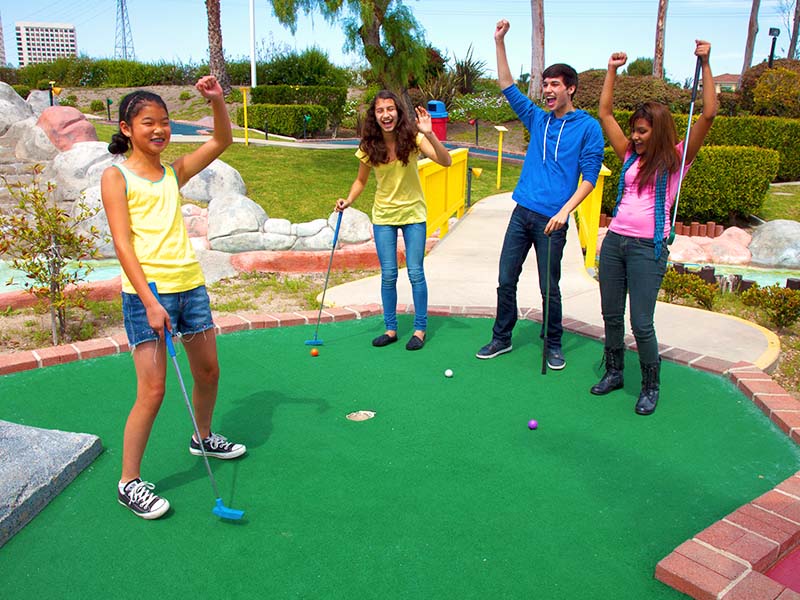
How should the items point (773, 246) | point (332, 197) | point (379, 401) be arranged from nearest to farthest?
point (379, 401)
point (332, 197)
point (773, 246)

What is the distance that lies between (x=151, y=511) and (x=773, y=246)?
11.3 m

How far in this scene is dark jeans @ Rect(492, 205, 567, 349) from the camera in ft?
13.0

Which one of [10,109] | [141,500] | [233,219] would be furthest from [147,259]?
[10,109]

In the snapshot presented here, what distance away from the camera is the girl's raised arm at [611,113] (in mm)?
3422

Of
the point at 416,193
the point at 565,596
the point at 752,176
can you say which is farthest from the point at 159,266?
the point at 752,176

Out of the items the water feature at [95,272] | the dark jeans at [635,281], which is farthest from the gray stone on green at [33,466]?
the water feature at [95,272]

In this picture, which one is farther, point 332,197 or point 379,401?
point 332,197

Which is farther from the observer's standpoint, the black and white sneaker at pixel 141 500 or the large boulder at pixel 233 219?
the large boulder at pixel 233 219

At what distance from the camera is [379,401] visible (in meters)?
3.61

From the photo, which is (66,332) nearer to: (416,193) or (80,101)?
(416,193)

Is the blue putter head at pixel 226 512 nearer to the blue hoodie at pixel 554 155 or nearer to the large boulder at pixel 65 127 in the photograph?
the blue hoodie at pixel 554 155

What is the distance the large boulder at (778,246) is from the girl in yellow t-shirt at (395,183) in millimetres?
8893

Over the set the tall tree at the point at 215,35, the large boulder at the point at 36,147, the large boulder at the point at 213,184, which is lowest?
the large boulder at the point at 213,184

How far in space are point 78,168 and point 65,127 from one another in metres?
2.54
